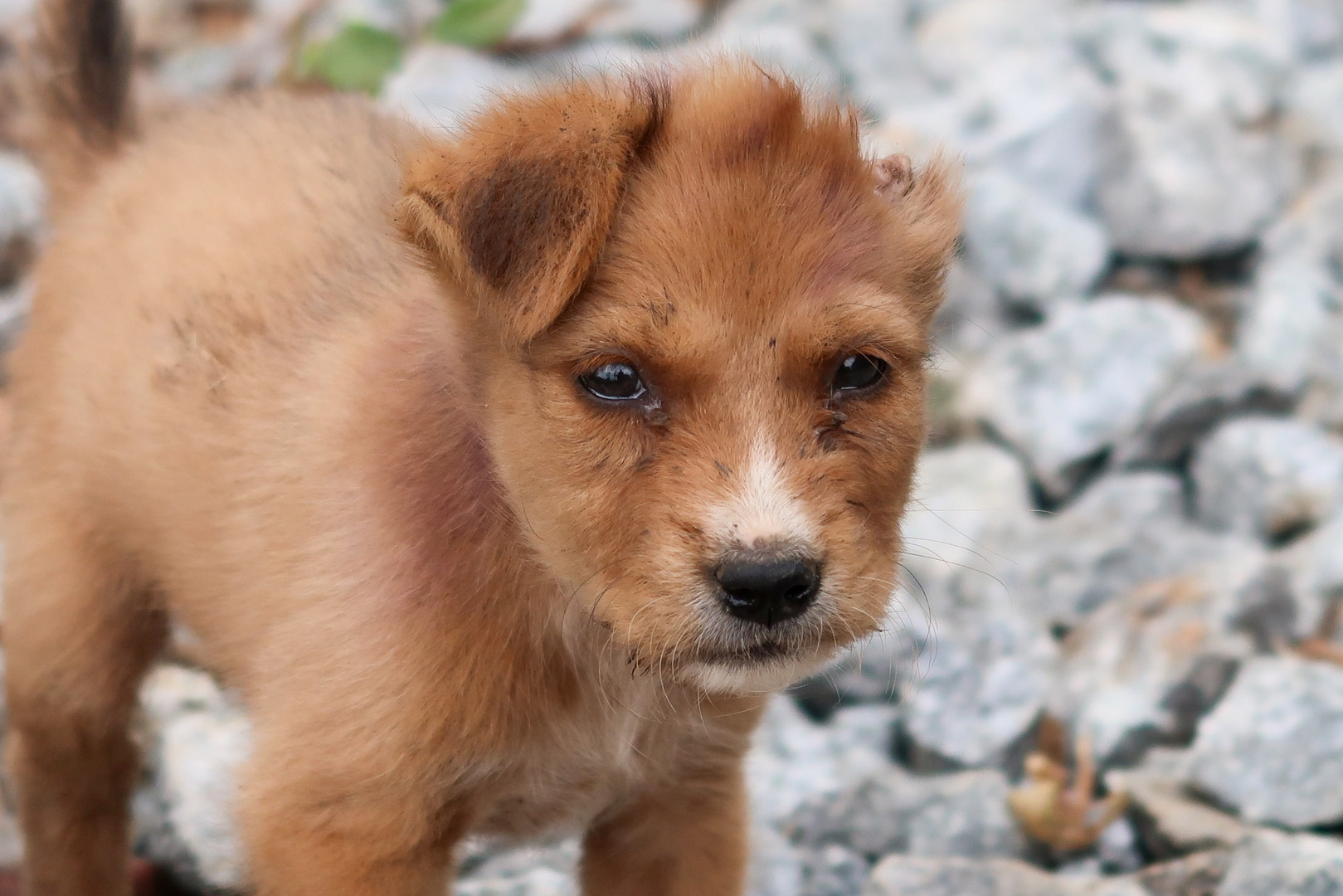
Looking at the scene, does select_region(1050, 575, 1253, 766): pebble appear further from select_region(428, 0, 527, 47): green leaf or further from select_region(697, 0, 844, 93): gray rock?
select_region(428, 0, 527, 47): green leaf

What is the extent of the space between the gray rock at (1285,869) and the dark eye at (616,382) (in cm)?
243

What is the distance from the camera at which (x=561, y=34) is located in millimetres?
9148

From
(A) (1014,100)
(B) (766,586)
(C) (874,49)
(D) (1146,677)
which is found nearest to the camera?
(B) (766,586)

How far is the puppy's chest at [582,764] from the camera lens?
12.1 feet

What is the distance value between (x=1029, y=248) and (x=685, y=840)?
14.7 ft

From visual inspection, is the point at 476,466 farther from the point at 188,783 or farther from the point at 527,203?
the point at 188,783

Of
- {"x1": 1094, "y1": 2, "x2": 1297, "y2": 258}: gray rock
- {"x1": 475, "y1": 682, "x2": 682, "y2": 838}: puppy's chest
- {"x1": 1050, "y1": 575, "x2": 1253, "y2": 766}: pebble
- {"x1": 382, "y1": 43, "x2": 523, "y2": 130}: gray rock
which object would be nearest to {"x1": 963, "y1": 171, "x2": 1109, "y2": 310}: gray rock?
{"x1": 1094, "y1": 2, "x2": 1297, "y2": 258}: gray rock

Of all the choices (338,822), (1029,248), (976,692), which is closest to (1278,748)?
(976,692)

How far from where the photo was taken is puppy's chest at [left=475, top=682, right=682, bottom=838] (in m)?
3.68

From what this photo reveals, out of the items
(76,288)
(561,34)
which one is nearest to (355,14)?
(561,34)

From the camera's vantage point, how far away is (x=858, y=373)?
3.35m

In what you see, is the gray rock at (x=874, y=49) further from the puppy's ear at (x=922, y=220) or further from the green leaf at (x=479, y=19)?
the puppy's ear at (x=922, y=220)

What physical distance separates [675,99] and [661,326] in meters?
0.58

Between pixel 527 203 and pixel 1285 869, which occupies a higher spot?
pixel 527 203
